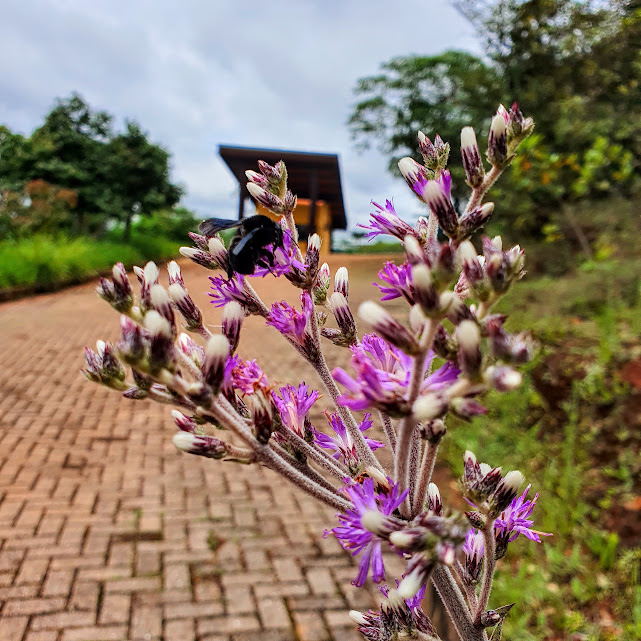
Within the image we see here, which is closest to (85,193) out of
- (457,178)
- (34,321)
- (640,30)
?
(34,321)

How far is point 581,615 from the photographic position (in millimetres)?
3369

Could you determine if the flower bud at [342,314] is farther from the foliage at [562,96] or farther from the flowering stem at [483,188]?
the foliage at [562,96]

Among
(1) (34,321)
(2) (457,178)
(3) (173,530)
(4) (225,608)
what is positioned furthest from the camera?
(1) (34,321)

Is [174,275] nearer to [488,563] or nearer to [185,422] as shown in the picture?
[185,422]

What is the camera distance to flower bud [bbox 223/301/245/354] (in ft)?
2.49

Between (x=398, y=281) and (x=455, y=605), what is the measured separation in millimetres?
467

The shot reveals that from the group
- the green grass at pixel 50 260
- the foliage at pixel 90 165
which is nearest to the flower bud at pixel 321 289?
the green grass at pixel 50 260

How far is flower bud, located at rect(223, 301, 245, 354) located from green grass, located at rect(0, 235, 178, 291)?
12.5 meters

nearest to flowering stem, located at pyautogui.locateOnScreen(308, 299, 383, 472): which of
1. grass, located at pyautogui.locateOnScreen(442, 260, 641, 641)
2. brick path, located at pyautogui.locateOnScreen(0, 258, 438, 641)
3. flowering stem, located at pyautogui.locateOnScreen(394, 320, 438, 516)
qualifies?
flowering stem, located at pyautogui.locateOnScreen(394, 320, 438, 516)

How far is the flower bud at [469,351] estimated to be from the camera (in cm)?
56

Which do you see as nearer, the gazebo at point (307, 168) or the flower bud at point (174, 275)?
the flower bud at point (174, 275)

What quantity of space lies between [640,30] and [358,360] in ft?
25.5

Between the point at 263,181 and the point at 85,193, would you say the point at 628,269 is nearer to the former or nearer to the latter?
the point at 263,181

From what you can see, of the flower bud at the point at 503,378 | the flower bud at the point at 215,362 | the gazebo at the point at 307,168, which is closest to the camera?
the flower bud at the point at 503,378
